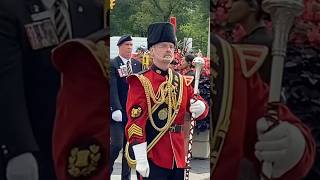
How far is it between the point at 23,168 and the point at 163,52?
2538mm

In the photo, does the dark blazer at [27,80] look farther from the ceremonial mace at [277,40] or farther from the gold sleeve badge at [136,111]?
the gold sleeve badge at [136,111]

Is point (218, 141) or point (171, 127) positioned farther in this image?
point (171, 127)

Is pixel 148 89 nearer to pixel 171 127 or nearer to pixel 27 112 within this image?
pixel 171 127

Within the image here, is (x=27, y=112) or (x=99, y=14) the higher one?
(x=99, y=14)

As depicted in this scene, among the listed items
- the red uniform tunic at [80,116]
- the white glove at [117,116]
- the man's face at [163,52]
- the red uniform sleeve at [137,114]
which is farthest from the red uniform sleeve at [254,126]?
the white glove at [117,116]

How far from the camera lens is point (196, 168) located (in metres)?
6.01

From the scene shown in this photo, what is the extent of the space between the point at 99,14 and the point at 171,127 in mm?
2282

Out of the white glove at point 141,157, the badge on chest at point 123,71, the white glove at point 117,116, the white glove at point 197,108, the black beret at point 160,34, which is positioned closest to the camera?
the white glove at point 141,157

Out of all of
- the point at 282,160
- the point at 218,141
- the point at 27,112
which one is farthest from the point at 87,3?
the point at 282,160

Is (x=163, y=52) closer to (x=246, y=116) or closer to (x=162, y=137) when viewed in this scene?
(x=162, y=137)

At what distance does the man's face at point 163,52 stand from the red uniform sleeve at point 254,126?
7.80 ft

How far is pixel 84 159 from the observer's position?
1.38 m

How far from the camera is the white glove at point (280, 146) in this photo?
1330mm

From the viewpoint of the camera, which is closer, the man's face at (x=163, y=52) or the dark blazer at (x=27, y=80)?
the dark blazer at (x=27, y=80)
